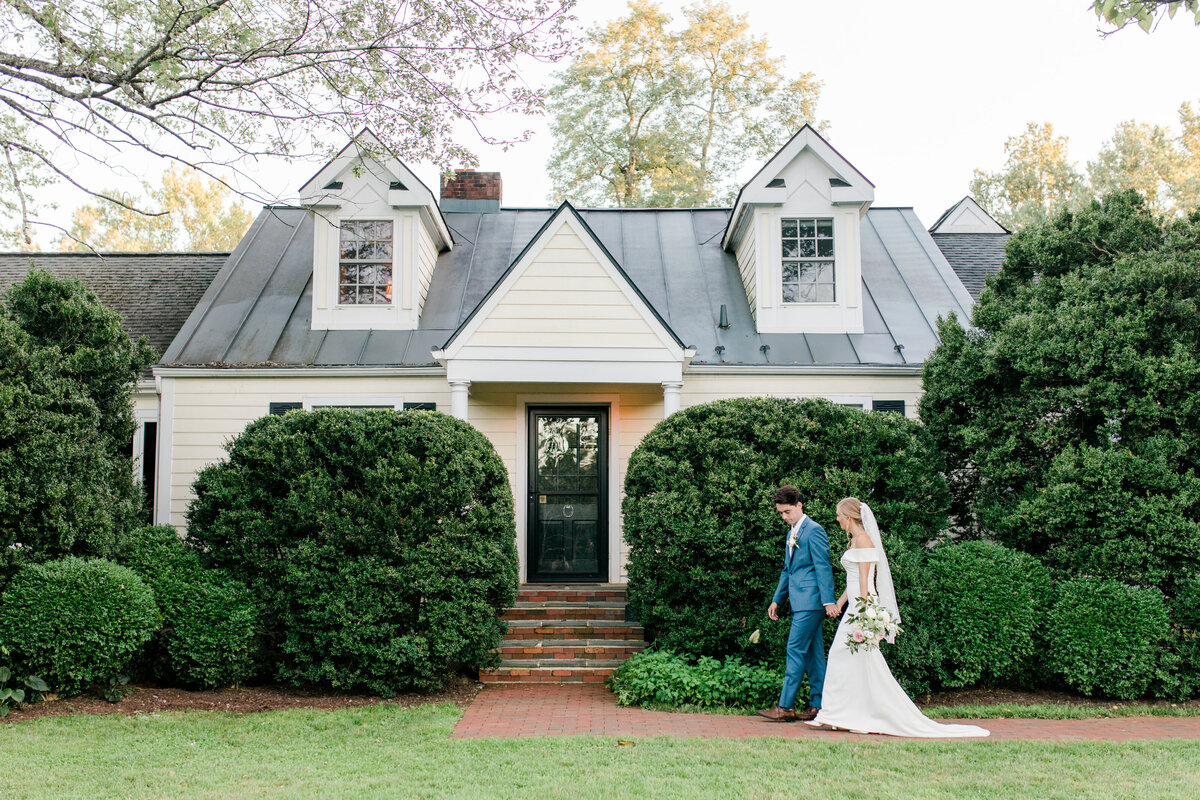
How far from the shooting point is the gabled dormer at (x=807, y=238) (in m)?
11.5

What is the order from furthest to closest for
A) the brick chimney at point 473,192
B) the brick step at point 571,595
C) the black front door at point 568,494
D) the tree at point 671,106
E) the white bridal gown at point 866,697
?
1. the tree at point 671,106
2. the brick chimney at point 473,192
3. the black front door at point 568,494
4. the brick step at point 571,595
5. the white bridal gown at point 866,697

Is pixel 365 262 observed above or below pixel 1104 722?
above

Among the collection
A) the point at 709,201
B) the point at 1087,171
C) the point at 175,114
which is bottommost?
the point at 175,114

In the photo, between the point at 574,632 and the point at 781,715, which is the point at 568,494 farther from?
the point at 781,715

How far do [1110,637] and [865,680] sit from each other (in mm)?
2600

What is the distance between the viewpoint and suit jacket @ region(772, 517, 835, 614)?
261 inches

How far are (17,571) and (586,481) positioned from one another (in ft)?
20.1

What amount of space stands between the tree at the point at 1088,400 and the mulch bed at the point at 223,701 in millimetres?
5620

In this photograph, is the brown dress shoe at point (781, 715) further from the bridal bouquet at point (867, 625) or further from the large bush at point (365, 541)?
the large bush at point (365, 541)

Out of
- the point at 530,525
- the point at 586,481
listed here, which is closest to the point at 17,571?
the point at 530,525

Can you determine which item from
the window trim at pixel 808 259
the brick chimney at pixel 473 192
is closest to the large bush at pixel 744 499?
the window trim at pixel 808 259

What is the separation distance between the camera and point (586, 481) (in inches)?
430

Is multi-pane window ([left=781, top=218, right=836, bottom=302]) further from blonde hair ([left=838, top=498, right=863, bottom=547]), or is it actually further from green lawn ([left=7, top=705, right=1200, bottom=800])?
green lawn ([left=7, top=705, right=1200, bottom=800])

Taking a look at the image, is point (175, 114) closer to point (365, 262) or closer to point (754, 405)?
point (365, 262)
